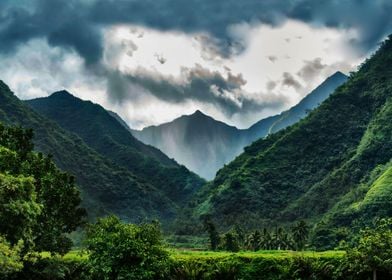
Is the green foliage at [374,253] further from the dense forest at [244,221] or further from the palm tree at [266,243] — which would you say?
the palm tree at [266,243]

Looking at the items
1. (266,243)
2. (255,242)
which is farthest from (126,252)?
(255,242)

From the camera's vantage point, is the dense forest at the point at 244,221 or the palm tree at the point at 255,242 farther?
the palm tree at the point at 255,242

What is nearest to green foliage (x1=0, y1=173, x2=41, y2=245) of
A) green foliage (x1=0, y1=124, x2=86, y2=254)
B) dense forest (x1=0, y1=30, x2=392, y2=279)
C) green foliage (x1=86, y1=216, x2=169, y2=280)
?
dense forest (x1=0, y1=30, x2=392, y2=279)

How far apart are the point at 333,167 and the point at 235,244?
94727 mm

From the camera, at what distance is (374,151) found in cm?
16262

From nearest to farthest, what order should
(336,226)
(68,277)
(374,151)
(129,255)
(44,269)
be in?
(129,255) < (44,269) < (68,277) < (336,226) < (374,151)

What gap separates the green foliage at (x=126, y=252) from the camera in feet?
126

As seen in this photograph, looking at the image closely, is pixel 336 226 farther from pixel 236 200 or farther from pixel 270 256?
pixel 270 256

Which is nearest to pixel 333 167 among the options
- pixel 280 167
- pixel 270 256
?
pixel 280 167

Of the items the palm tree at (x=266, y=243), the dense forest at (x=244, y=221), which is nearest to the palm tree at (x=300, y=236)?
the dense forest at (x=244, y=221)

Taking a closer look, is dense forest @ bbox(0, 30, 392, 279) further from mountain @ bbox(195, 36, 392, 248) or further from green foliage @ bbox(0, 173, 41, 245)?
mountain @ bbox(195, 36, 392, 248)

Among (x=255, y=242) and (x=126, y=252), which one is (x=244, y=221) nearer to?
(x=255, y=242)

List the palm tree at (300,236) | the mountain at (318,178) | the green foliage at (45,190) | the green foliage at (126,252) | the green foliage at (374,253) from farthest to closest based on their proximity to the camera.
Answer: the mountain at (318,178), the palm tree at (300,236), the green foliage at (45,190), the green foliage at (126,252), the green foliage at (374,253)

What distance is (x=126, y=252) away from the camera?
38.8m
